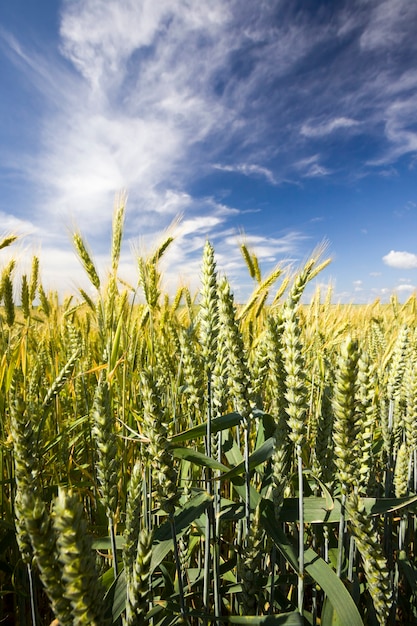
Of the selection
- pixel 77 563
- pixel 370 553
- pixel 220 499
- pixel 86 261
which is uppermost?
pixel 86 261

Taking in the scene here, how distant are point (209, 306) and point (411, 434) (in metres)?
0.93

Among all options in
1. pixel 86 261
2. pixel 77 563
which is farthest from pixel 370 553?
pixel 86 261

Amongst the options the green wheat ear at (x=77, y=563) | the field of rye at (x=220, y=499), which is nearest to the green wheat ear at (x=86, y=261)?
the field of rye at (x=220, y=499)

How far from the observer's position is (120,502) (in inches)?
59.2

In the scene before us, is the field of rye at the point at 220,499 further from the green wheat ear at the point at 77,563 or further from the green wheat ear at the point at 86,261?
the green wheat ear at the point at 86,261

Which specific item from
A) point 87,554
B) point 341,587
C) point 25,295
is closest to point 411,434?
point 341,587

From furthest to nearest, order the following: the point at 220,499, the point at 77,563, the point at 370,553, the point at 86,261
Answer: the point at 86,261 → the point at 220,499 → the point at 370,553 → the point at 77,563

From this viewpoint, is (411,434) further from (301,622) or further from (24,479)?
(24,479)

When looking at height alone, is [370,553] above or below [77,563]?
below

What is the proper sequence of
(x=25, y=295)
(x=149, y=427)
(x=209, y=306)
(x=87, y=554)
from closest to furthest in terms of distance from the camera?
1. (x=87, y=554)
2. (x=149, y=427)
3. (x=209, y=306)
4. (x=25, y=295)

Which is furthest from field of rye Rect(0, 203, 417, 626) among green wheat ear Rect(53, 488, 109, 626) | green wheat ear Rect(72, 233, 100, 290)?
green wheat ear Rect(72, 233, 100, 290)

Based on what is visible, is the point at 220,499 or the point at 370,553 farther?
the point at 220,499

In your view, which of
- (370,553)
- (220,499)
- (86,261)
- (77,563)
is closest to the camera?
(77,563)

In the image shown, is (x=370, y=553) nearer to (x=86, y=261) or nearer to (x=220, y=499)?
(x=220, y=499)
